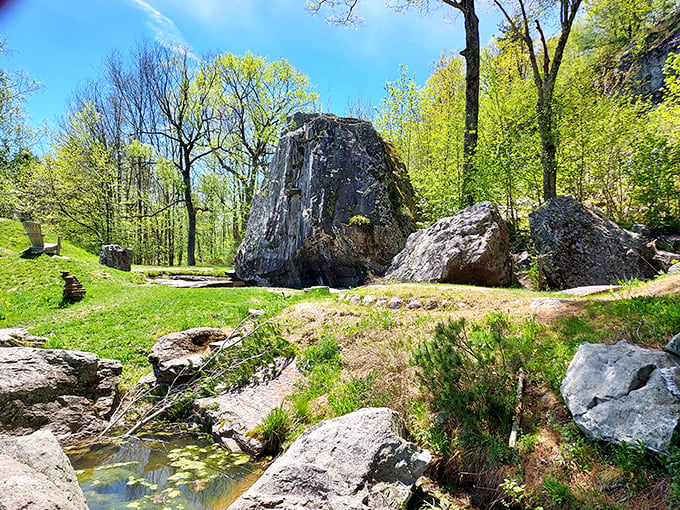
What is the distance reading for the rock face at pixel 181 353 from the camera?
16.5ft

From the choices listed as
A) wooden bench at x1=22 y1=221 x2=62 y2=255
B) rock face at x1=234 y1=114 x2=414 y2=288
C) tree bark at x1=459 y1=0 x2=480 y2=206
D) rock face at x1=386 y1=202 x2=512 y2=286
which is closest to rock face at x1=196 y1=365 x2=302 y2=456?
rock face at x1=386 y1=202 x2=512 y2=286

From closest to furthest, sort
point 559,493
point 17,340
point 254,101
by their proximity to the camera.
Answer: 1. point 559,493
2. point 17,340
3. point 254,101

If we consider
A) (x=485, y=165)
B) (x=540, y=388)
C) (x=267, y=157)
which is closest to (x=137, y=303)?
(x=540, y=388)

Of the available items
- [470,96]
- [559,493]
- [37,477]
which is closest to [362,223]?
[470,96]

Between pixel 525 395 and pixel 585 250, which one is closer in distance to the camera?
pixel 525 395

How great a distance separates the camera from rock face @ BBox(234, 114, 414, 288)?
1180 cm

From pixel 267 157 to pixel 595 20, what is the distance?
81.3ft

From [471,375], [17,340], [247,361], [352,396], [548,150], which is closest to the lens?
[471,375]

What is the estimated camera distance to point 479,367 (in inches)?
134

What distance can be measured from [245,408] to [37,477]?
8.75 feet

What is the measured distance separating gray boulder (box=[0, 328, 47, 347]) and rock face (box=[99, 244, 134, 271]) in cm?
1235

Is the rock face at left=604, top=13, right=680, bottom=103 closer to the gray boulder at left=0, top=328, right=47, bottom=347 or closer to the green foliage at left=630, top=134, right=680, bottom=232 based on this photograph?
the green foliage at left=630, top=134, right=680, bottom=232

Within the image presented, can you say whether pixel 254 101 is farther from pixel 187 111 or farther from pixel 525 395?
pixel 525 395

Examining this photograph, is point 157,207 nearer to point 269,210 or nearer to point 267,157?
point 267,157
